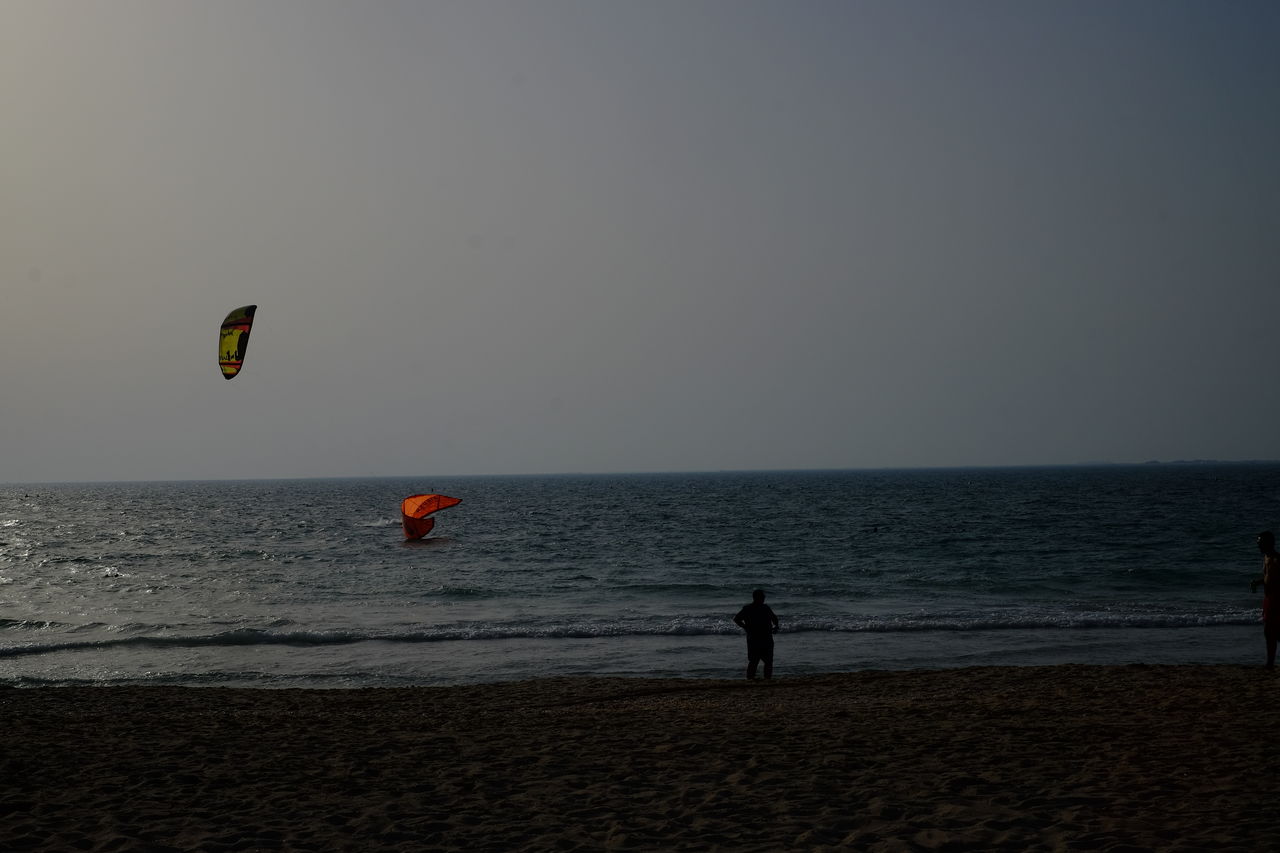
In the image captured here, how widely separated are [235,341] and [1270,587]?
1866 cm

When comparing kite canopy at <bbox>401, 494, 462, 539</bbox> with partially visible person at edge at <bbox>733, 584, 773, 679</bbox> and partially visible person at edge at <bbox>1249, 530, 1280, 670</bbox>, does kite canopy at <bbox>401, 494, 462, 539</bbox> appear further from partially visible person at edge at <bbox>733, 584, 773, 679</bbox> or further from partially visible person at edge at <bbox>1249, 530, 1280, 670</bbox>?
partially visible person at edge at <bbox>1249, 530, 1280, 670</bbox>

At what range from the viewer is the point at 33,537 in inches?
2058

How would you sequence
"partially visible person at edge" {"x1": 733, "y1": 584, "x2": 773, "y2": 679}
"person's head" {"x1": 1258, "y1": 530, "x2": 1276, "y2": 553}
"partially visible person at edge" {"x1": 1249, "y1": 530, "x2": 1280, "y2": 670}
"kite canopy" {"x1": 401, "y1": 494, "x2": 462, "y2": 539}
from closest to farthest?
"person's head" {"x1": 1258, "y1": 530, "x2": 1276, "y2": 553}, "partially visible person at edge" {"x1": 1249, "y1": 530, "x2": 1280, "y2": 670}, "partially visible person at edge" {"x1": 733, "y1": 584, "x2": 773, "y2": 679}, "kite canopy" {"x1": 401, "y1": 494, "x2": 462, "y2": 539}

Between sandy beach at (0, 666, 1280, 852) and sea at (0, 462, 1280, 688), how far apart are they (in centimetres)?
433

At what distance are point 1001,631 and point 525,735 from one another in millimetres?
12517

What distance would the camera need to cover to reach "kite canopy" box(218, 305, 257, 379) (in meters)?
19.5

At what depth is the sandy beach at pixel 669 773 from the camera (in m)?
5.91

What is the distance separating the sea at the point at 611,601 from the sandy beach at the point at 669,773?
4326 millimetres

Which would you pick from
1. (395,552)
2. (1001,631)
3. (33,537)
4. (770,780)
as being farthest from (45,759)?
(33,537)

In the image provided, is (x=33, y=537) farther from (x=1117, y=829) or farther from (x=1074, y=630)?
(x=1117, y=829)

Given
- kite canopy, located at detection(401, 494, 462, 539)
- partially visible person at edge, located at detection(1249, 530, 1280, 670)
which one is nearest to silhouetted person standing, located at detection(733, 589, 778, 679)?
partially visible person at edge, located at detection(1249, 530, 1280, 670)

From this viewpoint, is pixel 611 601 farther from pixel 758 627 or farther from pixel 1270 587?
pixel 1270 587

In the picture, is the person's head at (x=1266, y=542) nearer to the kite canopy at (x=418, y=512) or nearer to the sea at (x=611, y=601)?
the sea at (x=611, y=601)

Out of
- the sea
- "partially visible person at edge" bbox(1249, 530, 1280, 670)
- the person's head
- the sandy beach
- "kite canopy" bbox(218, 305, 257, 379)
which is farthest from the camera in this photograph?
"kite canopy" bbox(218, 305, 257, 379)
